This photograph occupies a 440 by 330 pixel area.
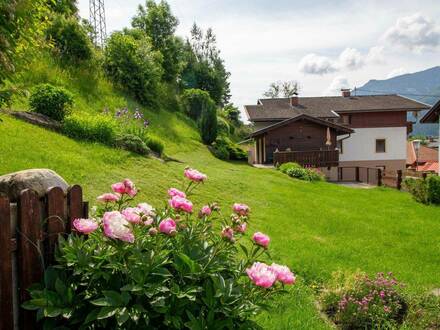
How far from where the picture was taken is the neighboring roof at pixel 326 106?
1415 inches

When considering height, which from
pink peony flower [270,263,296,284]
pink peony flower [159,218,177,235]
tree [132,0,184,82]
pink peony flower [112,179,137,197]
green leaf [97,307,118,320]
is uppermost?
tree [132,0,184,82]

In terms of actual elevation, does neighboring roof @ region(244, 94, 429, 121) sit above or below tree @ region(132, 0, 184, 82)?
below

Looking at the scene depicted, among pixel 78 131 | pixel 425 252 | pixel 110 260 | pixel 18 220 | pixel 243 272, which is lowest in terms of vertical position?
pixel 425 252

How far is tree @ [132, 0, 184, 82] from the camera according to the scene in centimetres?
3709

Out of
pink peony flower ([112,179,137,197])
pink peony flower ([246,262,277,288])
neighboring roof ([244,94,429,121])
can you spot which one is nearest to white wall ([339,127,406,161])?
neighboring roof ([244,94,429,121])

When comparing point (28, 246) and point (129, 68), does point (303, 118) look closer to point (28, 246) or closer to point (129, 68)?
point (129, 68)

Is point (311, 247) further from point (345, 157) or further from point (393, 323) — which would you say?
point (345, 157)

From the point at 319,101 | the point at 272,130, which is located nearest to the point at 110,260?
the point at 272,130

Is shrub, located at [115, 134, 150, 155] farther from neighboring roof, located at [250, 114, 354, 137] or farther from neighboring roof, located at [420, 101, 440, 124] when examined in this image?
neighboring roof, located at [250, 114, 354, 137]

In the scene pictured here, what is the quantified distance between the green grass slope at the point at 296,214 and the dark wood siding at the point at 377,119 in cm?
2058

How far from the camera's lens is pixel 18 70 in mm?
4102

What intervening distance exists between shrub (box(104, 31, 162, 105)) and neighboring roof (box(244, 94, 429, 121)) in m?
11.7

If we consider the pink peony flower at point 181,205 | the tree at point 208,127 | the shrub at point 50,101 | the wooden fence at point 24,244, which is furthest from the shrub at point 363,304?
the tree at point 208,127

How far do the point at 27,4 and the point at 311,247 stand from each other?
→ 6567 mm
